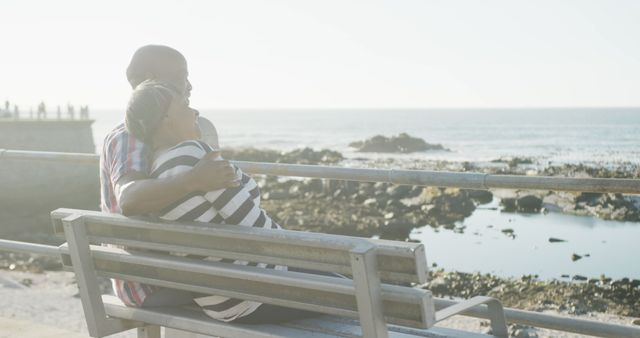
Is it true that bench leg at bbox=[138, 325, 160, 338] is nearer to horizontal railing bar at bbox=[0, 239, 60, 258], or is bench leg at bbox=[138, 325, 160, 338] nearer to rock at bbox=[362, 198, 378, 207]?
horizontal railing bar at bbox=[0, 239, 60, 258]

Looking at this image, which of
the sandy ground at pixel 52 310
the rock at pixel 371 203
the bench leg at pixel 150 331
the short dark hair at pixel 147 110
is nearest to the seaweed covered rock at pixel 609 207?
the rock at pixel 371 203

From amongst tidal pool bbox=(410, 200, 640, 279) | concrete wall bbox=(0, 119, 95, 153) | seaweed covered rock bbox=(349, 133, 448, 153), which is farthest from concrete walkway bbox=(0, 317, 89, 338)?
seaweed covered rock bbox=(349, 133, 448, 153)

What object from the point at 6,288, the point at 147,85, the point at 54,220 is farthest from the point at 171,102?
the point at 6,288

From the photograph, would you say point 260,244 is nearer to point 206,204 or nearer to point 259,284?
point 259,284

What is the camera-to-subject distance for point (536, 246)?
21.1 metres

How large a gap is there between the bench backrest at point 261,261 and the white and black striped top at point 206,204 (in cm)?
10

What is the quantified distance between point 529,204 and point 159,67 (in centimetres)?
2780

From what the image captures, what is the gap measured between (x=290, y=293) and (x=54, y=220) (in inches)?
39.0

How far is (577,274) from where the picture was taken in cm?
1722

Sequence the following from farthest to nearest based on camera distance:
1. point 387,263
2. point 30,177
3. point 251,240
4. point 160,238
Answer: point 30,177
point 160,238
point 251,240
point 387,263

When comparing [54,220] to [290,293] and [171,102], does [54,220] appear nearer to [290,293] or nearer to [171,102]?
[171,102]

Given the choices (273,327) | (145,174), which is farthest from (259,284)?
(145,174)

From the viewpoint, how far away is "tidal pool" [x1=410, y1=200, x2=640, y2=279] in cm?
1792

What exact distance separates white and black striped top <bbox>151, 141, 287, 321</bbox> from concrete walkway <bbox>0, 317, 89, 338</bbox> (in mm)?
1989
